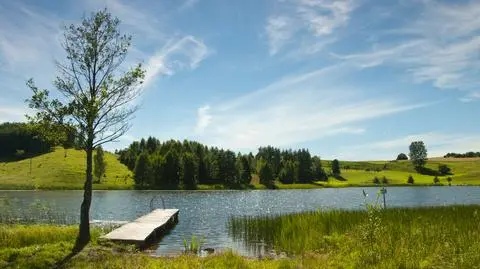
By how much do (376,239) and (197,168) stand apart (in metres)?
123

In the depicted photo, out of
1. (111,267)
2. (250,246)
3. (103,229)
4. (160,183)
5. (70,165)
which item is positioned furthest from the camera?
(70,165)

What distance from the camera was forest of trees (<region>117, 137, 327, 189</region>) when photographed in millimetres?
134500

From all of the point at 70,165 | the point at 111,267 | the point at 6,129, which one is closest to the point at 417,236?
the point at 111,267

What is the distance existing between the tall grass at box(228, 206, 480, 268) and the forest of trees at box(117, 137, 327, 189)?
10669cm

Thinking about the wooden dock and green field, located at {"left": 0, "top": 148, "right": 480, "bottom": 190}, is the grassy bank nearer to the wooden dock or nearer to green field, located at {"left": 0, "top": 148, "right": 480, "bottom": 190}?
the wooden dock

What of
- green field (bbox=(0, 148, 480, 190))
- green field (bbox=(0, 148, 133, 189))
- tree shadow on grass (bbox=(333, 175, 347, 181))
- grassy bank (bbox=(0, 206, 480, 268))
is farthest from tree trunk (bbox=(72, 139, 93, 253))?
tree shadow on grass (bbox=(333, 175, 347, 181))

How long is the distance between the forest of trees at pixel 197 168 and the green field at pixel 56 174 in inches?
294

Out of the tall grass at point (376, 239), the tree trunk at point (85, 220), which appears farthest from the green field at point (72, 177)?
the tree trunk at point (85, 220)

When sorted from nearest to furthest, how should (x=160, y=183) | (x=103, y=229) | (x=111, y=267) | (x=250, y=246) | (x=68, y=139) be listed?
1. (x=111, y=267)
2. (x=68, y=139)
3. (x=250, y=246)
4. (x=103, y=229)
5. (x=160, y=183)

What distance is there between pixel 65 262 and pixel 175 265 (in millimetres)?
4557

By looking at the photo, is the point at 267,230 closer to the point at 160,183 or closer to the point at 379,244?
the point at 379,244

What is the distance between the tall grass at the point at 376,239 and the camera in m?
14.2

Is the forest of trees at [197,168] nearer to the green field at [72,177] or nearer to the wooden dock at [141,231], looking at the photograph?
the green field at [72,177]

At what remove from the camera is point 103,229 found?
28.6 m
